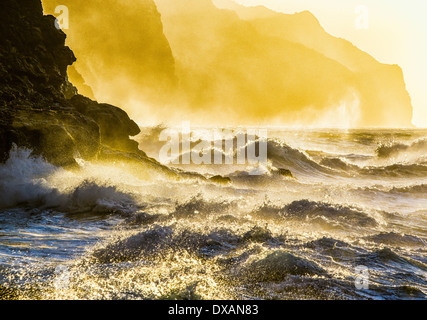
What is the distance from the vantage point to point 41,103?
13953 mm

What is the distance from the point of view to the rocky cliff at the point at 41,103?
462 inches

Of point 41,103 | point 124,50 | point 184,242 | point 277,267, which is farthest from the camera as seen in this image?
point 124,50

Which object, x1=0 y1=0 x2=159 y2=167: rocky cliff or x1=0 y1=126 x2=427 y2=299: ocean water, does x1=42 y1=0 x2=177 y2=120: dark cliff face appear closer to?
x1=0 y1=0 x2=159 y2=167: rocky cliff

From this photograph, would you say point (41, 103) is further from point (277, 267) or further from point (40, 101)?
point (277, 267)

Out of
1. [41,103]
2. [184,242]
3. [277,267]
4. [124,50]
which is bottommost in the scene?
[277,267]

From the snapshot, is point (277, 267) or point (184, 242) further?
point (184, 242)

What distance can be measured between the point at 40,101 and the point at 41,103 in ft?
0.42

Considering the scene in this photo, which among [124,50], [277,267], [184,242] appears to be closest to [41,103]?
[184,242]

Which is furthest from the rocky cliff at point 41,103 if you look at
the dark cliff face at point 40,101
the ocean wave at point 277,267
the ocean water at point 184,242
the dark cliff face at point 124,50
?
the dark cliff face at point 124,50

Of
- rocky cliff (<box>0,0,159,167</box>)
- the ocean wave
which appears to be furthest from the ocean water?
rocky cliff (<box>0,0,159,167</box>)

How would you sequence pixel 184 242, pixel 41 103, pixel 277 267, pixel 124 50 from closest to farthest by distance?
pixel 277 267
pixel 184 242
pixel 41 103
pixel 124 50

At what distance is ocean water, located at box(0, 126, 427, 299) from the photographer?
470 centimetres

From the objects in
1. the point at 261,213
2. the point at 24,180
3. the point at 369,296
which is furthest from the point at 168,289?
the point at 24,180

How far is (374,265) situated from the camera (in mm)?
5926
